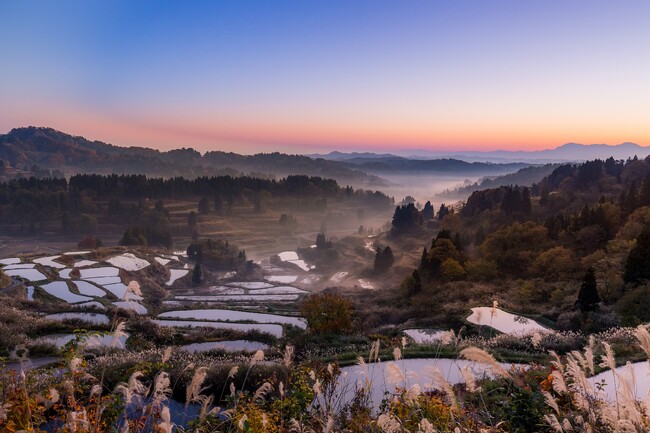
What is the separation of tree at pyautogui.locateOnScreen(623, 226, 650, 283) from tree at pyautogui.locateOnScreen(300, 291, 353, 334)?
19255 millimetres

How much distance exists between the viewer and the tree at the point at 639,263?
26.1 m

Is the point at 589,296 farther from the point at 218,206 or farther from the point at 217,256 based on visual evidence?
the point at 218,206

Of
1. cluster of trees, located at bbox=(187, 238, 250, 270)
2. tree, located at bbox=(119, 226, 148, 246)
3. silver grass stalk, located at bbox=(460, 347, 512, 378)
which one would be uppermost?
silver grass stalk, located at bbox=(460, 347, 512, 378)

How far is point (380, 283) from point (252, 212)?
11679cm

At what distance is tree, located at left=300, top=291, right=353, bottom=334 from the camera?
23250mm

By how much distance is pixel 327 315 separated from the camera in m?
24.2

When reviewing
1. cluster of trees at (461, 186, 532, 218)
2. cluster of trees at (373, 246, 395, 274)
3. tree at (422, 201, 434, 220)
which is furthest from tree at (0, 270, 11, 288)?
tree at (422, 201, 434, 220)

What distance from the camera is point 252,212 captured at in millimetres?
185250

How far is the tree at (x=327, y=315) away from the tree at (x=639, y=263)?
1925cm

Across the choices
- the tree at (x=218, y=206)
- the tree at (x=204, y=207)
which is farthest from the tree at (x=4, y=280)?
the tree at (x=218, y=206)

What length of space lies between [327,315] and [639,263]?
2128cm

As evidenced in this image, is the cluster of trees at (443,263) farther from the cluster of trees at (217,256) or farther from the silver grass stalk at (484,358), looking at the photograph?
the cluster of trees at (217,256)

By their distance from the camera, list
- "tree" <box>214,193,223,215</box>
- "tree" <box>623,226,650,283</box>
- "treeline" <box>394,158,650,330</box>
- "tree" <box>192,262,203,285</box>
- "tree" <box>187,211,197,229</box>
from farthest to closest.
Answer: "tree" <box>214,193,223,215</box>, "tree" <box>187,211,197,229</box>, "tree" <box>192,262,203,285</box>, "tree" <box>623,226,650,283</box>, "treeline" <box>394,158,650,330</box>

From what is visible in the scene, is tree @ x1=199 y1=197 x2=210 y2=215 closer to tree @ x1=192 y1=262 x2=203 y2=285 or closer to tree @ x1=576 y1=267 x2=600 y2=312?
tree @ x1=192 y1=262 x2=203 y2=285
